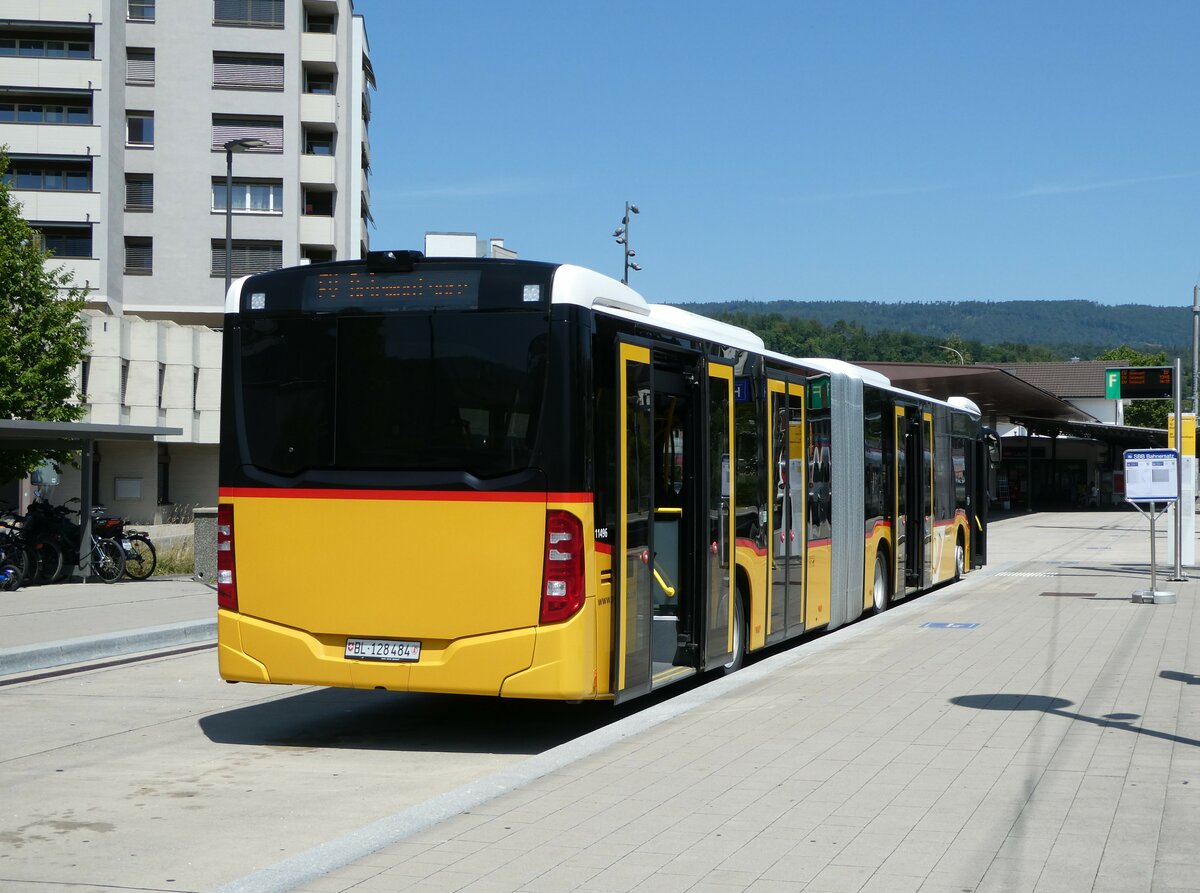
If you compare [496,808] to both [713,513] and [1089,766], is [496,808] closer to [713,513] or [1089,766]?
[1089,766]

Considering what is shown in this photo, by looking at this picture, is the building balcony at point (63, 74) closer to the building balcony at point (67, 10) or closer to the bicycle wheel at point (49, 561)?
the building balcony at point (67, 10)

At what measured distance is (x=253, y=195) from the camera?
206 feet

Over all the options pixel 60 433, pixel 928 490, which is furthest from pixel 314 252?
pixel 928 490

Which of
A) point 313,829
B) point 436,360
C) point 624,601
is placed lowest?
point 313,829

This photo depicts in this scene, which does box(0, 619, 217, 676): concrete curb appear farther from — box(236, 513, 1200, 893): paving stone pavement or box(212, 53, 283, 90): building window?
box(212, 53, 283, 90): building window

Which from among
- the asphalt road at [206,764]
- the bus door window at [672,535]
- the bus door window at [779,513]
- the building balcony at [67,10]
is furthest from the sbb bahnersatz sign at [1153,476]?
the building balcony at [67,10]

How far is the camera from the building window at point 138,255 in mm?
63062

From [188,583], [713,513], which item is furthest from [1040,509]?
[713,513]

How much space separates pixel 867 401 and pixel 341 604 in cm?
957

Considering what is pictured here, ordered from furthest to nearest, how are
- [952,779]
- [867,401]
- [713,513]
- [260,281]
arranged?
[867,401] → [713,513] → [260,281] → [952,779]

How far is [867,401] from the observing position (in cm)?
1736

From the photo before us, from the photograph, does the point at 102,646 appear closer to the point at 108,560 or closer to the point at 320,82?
the point at 108,560

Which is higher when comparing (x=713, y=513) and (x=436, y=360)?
(x=436, y=360)

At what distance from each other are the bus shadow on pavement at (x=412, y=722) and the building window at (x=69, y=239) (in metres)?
53.7
